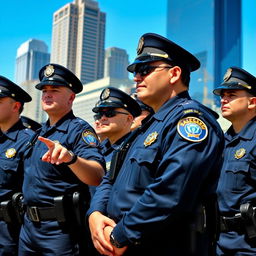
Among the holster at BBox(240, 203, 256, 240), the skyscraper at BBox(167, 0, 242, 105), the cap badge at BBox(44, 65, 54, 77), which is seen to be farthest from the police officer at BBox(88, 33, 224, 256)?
the skyscraper at BBox(167, 0, 242, 105)

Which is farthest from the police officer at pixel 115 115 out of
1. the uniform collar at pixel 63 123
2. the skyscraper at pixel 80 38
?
the skyscraper at pixel 80 38

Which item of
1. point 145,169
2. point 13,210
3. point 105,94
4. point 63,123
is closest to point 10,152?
point 13,210

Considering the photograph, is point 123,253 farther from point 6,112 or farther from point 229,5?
point 229,5

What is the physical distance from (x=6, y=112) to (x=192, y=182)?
3.08 meters

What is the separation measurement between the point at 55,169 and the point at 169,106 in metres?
1.43

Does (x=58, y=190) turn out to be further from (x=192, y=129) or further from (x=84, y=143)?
(x=192, y=129)

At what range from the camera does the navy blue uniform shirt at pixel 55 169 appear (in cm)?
334

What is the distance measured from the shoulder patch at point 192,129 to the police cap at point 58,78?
1.96m

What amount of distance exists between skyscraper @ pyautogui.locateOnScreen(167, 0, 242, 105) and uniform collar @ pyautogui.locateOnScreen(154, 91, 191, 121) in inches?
3797

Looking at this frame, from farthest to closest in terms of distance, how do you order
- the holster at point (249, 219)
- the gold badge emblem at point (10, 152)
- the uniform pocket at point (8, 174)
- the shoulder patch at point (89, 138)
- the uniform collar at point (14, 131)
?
the uniform collar at point (14, 131) → the gold badge emblem at point (10, 152) → the uniform pocket at point (8, 174) → the shoulder patch at point (89, 138) → the holster at point (249, 219)

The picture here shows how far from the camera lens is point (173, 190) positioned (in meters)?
1.92

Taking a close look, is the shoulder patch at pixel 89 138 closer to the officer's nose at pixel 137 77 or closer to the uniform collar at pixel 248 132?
the officer's nose at pixel 137 77

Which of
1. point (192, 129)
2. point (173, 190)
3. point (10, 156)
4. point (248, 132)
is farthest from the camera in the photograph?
point (10, 156)

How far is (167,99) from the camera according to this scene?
95.9 inches
